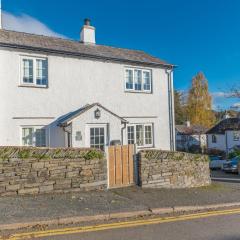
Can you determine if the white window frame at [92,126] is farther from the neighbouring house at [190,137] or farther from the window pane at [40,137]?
the neighbouring house at [190,137]

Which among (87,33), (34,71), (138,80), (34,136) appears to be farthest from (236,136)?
(34,71)

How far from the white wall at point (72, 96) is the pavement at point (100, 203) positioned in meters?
6.17

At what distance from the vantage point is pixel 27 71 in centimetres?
1550

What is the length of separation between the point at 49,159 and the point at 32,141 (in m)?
5.58

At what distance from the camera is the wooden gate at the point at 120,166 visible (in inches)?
454

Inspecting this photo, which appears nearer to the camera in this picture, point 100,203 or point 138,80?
point 100,203

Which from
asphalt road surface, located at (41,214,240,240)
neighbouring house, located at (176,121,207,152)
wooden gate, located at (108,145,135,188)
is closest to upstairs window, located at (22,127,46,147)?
wooden gate, located at (108,145,135,188)

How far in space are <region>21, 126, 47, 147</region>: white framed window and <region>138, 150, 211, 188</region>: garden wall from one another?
5833 millimetres

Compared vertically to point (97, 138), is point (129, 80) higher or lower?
higher

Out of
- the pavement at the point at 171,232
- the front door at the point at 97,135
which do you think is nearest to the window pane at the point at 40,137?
the front door at the point at 97,135

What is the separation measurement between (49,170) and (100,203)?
6.82 ft

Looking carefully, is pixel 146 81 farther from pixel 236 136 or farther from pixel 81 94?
pixel 236 136

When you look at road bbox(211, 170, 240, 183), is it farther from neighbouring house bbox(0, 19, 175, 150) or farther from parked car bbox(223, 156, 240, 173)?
neighbouring house bbox(0, 19, 175, 150)

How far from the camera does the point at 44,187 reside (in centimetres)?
1010
